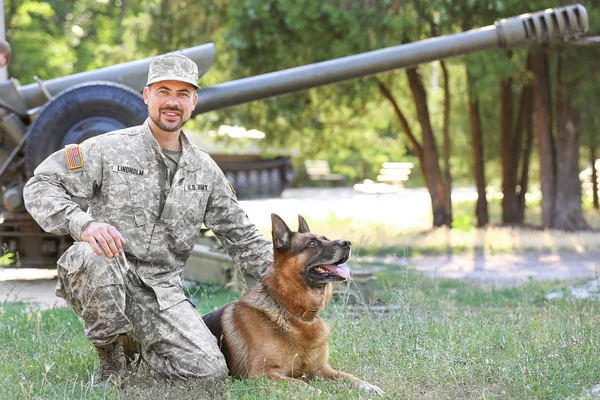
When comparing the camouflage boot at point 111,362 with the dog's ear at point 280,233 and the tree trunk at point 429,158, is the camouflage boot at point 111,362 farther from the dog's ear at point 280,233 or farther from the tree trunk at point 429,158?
the tree trunk at point 429,158

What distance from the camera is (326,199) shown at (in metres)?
30.9

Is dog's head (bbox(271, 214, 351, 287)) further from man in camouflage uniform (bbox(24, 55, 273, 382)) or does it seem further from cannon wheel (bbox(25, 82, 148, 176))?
cannon wheel (bbox(25, 82, 148, 176))

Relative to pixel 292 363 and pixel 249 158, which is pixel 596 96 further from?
pixel 249 158

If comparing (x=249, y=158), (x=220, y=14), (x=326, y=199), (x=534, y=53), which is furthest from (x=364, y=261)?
(x=249, y=158)

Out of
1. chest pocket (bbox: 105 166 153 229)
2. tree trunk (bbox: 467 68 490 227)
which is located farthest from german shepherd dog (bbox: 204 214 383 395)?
tree trunk (bbox: 467 68 490 227)

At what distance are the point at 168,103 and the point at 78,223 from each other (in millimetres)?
912

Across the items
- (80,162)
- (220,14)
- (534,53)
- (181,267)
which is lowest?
(181,267)

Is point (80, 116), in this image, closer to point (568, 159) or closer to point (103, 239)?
point (103, 239)

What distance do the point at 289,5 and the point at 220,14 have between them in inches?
135

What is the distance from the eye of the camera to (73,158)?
15.8 ft

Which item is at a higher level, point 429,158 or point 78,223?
point 429,158

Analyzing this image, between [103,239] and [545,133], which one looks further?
[545,133]

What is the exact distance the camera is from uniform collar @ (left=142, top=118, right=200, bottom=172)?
5074 millimetres

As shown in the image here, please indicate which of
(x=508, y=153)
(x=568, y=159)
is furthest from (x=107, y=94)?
(x=508, y=153)
